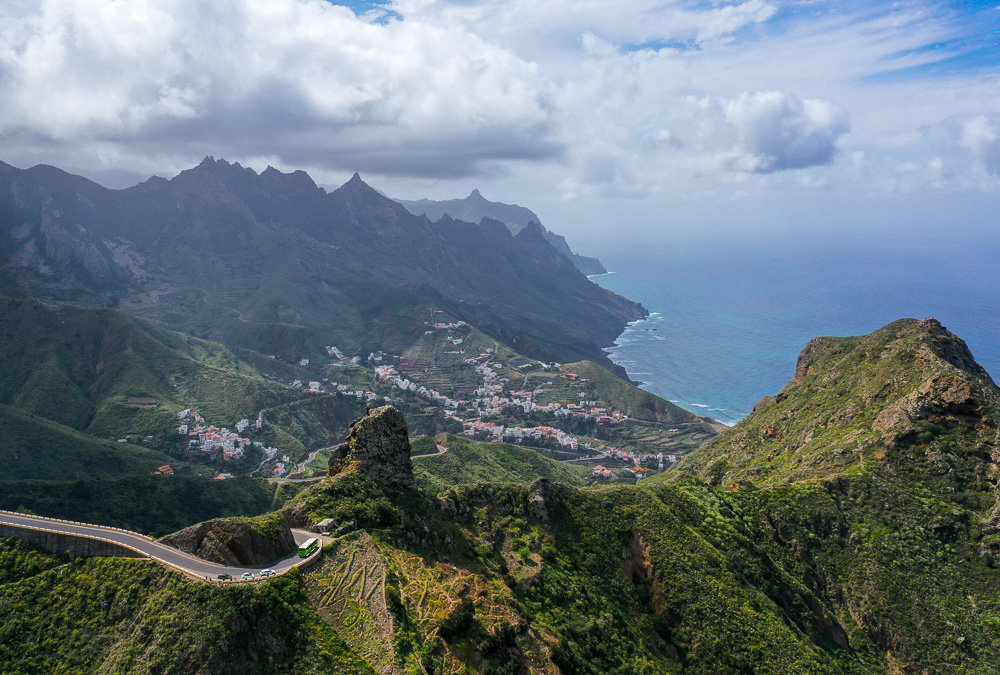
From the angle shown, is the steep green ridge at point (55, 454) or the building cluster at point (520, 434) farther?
the building cluster at point (520, 434)

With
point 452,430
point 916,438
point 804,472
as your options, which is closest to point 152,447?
point 452,430

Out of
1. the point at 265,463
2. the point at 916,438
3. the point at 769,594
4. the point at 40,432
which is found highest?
the point at 916,438

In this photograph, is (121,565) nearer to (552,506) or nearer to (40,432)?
(552,506)

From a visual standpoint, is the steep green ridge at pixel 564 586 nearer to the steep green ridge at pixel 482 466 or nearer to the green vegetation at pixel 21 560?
the green vegetation at pixel 21 560

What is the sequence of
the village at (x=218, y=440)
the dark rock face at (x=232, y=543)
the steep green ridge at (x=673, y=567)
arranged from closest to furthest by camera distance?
the steep green ridge at (x=673, y=567) < the dark rock face at (x=232, y=543) < the village at (x=218, y=440)

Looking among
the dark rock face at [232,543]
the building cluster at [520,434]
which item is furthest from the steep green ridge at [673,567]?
the building cluster at [520,434]

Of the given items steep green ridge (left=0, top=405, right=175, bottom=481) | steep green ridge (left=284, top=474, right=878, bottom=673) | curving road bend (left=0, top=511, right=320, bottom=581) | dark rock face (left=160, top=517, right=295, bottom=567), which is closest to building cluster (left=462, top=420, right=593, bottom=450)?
steep green ridge (left=0, top=405, right=175, bottom=481)
